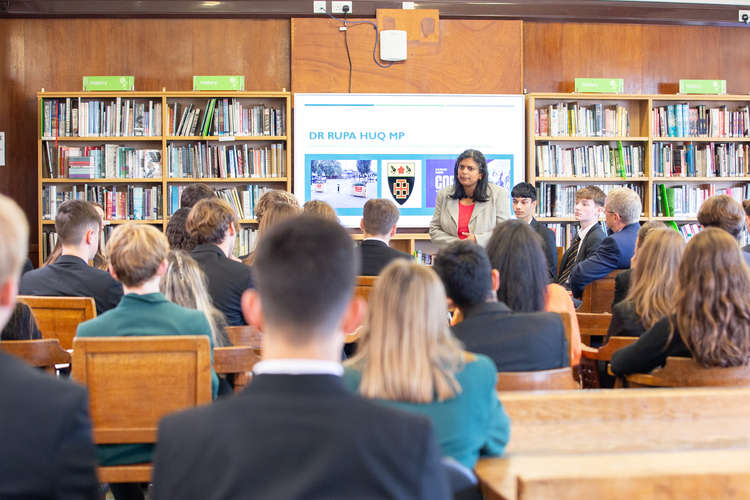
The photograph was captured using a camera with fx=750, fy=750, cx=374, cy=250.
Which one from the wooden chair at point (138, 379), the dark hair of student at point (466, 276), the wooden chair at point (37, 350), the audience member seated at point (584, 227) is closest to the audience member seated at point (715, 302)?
the dark hair of student at point (466, 276)

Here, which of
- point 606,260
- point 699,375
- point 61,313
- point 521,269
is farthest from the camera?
point 606,260

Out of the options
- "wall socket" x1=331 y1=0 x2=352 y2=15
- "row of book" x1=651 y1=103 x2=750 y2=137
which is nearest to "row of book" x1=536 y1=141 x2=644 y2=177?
"row of book" x1=651 y1=103 x2=750 y2=137

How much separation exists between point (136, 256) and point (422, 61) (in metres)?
5.22

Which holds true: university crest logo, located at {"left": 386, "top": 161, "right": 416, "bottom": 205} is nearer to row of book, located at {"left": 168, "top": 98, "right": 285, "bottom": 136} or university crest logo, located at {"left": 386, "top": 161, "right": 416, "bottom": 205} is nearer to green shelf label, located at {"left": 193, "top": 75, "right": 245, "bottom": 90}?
row of book, located at {"left": 168, "top": 98, "right": 285, "bottom": 136}

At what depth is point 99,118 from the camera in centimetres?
682

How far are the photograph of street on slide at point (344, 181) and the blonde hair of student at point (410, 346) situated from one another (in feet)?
17.8

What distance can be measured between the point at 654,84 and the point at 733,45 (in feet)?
3.18

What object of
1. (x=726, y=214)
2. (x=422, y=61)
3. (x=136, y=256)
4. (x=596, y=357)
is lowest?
(x=596, y=357)

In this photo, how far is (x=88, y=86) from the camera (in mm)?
Answer: 6840

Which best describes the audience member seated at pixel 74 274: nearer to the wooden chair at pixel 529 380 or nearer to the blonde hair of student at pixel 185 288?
the blonde hair of student at pixel 185 288

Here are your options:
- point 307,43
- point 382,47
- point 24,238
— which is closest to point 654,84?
point 382,47

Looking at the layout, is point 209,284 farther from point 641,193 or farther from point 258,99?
point 641,193

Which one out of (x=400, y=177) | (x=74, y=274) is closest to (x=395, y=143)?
(x=400, y=177)

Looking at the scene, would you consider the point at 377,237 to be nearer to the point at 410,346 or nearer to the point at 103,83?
the point at 410,346
